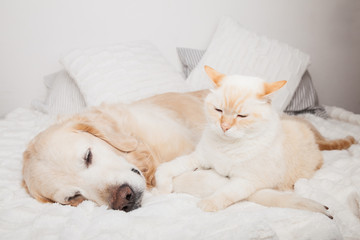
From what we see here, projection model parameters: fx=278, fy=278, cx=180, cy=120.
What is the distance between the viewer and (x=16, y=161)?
153 centimetres

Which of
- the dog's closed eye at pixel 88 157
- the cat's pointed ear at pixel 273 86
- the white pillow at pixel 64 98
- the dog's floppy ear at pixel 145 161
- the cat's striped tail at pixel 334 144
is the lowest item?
the white pillow at pixel 64 98

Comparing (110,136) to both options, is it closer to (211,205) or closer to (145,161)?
(145,161)

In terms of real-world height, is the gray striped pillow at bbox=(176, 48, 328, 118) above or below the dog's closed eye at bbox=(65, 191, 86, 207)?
above

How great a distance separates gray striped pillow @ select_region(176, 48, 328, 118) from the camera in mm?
2531

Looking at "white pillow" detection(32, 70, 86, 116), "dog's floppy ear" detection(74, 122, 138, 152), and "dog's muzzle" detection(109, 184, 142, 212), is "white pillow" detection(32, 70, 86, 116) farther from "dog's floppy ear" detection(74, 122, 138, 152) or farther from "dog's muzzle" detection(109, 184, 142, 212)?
"dog's muzzle" detection(109, 184, 142, 212)

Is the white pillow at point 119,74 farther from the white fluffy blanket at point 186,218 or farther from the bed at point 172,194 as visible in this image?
the white fluffy blanket at point 186,218

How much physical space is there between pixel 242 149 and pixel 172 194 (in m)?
0.34

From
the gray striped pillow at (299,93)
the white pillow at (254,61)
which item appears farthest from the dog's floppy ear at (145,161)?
the gray striped pillow at (299,93)

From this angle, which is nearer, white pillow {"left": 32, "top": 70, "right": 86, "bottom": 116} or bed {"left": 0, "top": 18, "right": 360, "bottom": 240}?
bed {"left": 0, "top": 18, "right": 360, "bottom": 240}

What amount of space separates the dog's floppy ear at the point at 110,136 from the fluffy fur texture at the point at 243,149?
0.74ft

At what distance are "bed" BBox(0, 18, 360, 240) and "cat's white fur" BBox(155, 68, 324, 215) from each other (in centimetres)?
7

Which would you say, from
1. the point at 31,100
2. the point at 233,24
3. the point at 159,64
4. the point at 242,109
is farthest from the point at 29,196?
the point at 233,24

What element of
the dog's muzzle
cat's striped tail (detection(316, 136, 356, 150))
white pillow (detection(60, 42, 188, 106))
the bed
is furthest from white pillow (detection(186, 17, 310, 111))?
the dog's muzzle

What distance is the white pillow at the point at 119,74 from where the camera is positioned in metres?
2.04
